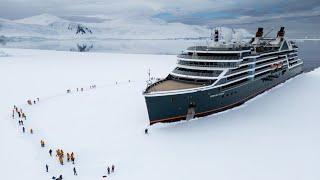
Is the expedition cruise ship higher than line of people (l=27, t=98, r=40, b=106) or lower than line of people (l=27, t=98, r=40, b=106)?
higher

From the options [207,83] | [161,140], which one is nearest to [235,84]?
[207,83]

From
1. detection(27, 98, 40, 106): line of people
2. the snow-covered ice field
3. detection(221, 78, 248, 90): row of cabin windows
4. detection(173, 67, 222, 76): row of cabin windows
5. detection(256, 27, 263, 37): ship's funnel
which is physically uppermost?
detection(256, 27, 263, 37): ship's funnel

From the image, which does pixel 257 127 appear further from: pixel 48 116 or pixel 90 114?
pixel 48 116

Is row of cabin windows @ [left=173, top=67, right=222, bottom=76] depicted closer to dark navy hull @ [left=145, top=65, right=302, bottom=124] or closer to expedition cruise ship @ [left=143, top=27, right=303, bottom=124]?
expedition cruise ship @ [left=143, top=27, right=303, bottom=124]

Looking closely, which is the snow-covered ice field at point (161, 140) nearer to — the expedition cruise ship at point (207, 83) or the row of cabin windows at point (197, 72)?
the expedition cruise ship at point (207, 83)

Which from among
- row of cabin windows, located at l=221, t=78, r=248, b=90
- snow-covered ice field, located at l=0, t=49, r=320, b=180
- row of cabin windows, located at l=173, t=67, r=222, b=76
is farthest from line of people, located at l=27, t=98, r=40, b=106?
row of cabin windows, located at l=221, t=78, r=248, b=90
